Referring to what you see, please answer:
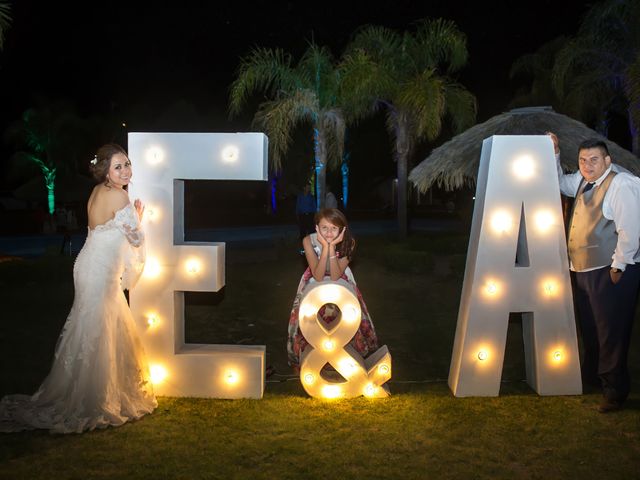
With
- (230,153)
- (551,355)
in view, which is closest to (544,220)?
(551,355)

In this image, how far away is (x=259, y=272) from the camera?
12.6 m

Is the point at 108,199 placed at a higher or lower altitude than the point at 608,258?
higher

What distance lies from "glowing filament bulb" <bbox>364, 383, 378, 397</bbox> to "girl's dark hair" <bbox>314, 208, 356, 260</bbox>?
3.69 ft

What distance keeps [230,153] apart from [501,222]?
242cm

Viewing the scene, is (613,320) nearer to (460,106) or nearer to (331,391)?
(331,391)

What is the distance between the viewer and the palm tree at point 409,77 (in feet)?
45.9

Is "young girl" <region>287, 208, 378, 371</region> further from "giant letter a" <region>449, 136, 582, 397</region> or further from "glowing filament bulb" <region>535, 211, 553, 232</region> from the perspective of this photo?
"glowing filament bulb" <region>535, 211, 553, 232</region>

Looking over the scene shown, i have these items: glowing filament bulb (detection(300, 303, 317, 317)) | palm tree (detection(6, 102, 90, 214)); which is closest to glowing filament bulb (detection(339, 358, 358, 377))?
glowing filament bulb (detection(300, 303, 317, 317))

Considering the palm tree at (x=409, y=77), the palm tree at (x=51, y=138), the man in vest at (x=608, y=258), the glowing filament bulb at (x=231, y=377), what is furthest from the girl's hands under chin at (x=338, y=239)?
the palm tree at (x=51, y=138)

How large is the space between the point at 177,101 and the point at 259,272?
30.3 metres

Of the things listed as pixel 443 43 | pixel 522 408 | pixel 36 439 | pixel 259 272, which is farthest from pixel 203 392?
pixel 443 43

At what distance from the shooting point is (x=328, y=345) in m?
5.05

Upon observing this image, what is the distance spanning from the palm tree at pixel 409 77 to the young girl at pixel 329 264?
9341mm

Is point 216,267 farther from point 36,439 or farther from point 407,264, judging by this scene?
point 407,264
